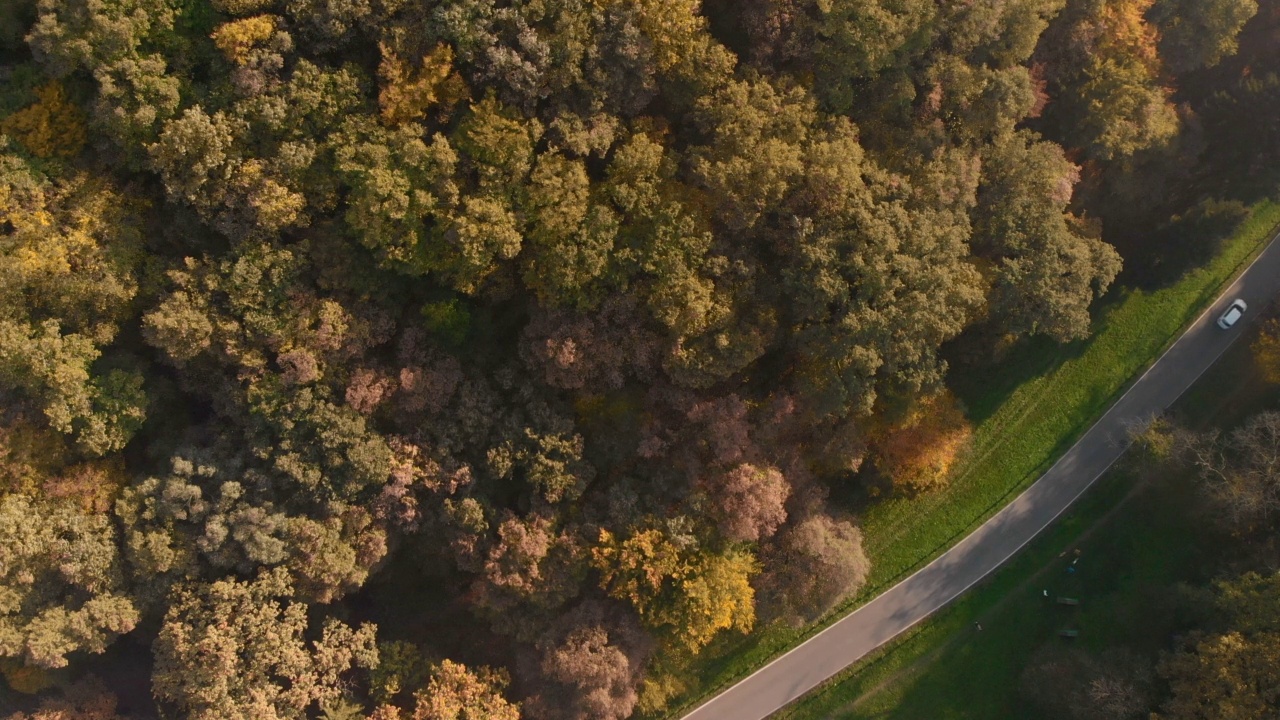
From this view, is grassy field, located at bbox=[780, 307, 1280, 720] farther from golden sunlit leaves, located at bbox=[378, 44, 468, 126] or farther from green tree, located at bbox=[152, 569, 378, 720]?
golden sunlit leaves, located at bbox=[378, 44, 468, 126]

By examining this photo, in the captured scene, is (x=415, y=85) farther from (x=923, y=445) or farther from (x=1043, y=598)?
(x=1043, y=598)

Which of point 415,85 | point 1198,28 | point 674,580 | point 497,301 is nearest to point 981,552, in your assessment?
point 674,580

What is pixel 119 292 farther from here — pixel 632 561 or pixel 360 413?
pixel 632 561

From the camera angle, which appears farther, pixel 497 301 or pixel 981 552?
pixel 981 552

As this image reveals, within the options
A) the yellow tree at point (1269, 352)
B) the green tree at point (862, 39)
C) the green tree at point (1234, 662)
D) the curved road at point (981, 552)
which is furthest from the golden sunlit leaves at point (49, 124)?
the yellow tree at point (1269, 352)

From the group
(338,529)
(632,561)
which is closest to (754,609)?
(632,561)

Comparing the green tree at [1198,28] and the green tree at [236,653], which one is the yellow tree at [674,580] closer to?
the green tree at [236,653]
